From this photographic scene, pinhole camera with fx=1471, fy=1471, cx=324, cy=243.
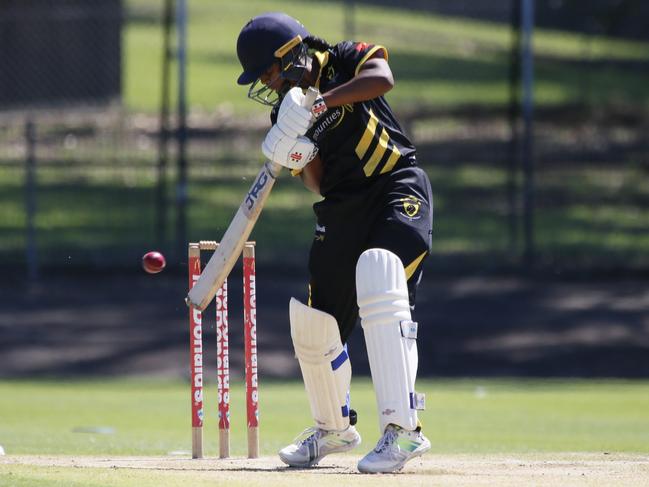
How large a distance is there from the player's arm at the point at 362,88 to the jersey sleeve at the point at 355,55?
0.39 feet

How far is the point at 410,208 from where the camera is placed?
641 cm

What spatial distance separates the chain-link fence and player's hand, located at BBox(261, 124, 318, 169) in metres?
9.78

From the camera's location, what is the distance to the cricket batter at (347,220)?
243 inches

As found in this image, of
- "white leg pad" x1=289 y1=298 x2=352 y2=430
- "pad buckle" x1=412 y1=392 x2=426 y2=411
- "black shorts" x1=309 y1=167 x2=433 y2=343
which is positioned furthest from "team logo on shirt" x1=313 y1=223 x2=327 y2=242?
"pad buckle" x1=412 y1=392 x2=426 y2=411

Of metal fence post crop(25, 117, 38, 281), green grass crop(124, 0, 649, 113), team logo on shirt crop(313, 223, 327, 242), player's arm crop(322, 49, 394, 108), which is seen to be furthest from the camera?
green grass crop(124, 0, 649, 113)

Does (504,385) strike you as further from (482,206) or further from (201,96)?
(201,96)

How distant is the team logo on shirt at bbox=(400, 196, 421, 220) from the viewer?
6.39 m

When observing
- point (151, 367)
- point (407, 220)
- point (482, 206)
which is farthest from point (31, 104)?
point (407, 220)

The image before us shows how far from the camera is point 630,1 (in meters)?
22.2

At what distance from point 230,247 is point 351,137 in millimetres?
727

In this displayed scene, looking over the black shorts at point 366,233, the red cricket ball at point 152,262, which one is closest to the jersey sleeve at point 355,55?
the black shorts at point 366,233

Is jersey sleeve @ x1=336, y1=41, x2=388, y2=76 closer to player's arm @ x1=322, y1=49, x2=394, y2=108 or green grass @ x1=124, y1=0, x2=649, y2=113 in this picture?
player's arm @ x1=322, y1=49, x2=394, y2=108

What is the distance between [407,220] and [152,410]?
15.6 ft

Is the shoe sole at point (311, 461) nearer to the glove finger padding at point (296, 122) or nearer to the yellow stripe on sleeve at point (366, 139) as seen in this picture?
the yellow stripe on sleeve at point (366, 139)
